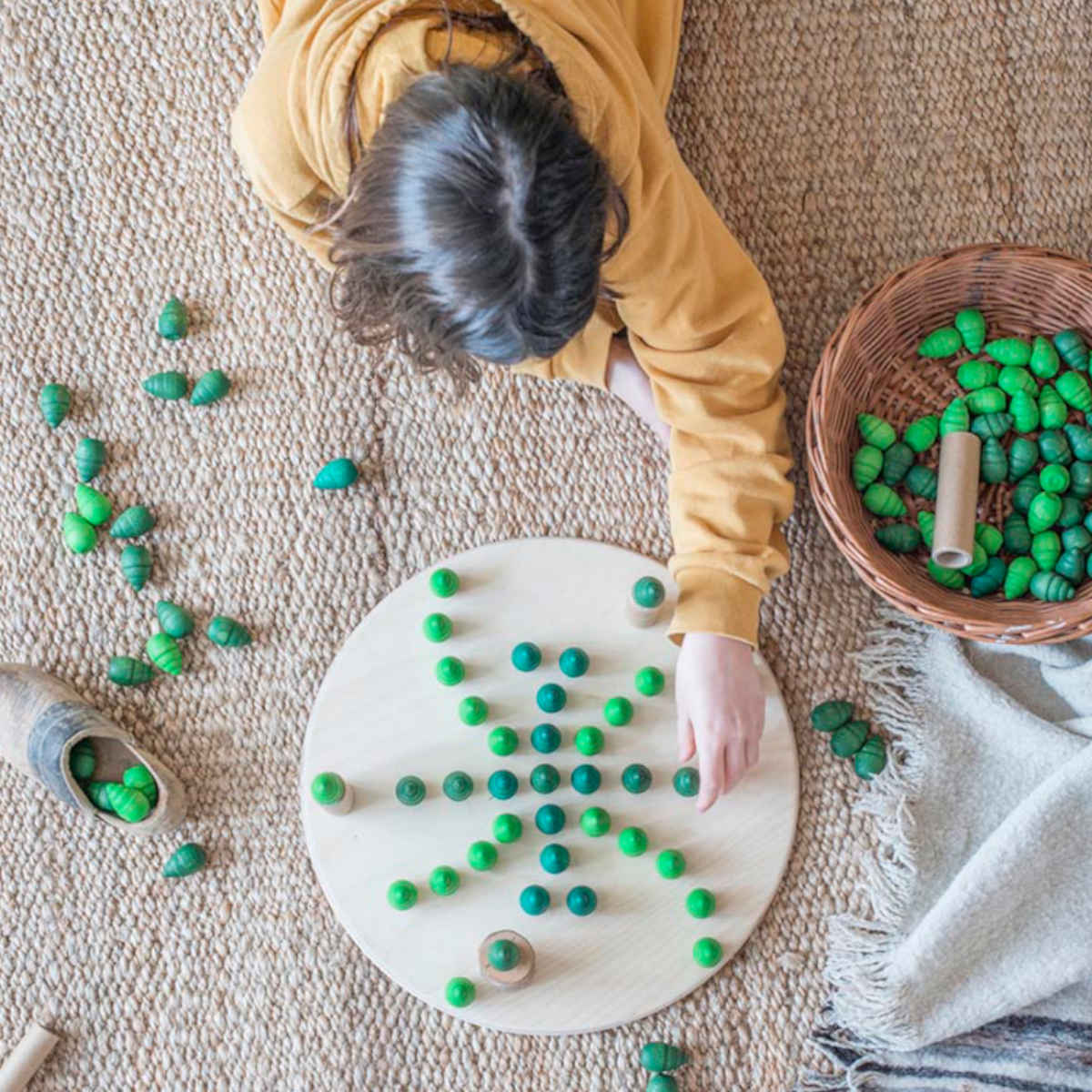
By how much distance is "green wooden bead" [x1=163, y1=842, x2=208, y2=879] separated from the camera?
1001 mm

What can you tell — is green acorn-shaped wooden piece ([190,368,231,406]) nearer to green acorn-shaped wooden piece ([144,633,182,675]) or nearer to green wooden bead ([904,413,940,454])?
green acorn-shaped wooden piece ([144,633,182,675])

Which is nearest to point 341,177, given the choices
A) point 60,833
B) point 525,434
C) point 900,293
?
point 525,434

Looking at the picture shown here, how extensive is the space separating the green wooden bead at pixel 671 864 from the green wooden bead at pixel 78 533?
535mm

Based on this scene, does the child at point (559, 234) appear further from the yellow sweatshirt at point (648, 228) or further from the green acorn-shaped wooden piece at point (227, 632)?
the green acorn-shaped wooden piece at point (227, 632)

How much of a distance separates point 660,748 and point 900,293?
40 cm

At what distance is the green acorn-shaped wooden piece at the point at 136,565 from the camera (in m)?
1.04

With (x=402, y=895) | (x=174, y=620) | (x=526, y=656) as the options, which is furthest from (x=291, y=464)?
(x=402, y=895)

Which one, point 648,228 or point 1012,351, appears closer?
point 648,228

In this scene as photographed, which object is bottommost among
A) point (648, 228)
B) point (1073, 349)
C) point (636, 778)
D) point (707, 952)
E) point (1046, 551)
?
point (707, 952)

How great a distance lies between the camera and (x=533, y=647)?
990 mm

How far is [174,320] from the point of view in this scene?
1.06m

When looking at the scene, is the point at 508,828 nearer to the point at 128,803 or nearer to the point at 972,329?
the point at 128,803

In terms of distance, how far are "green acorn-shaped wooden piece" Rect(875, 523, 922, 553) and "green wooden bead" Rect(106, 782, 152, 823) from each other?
610 millimetres

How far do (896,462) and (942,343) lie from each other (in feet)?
0.35
